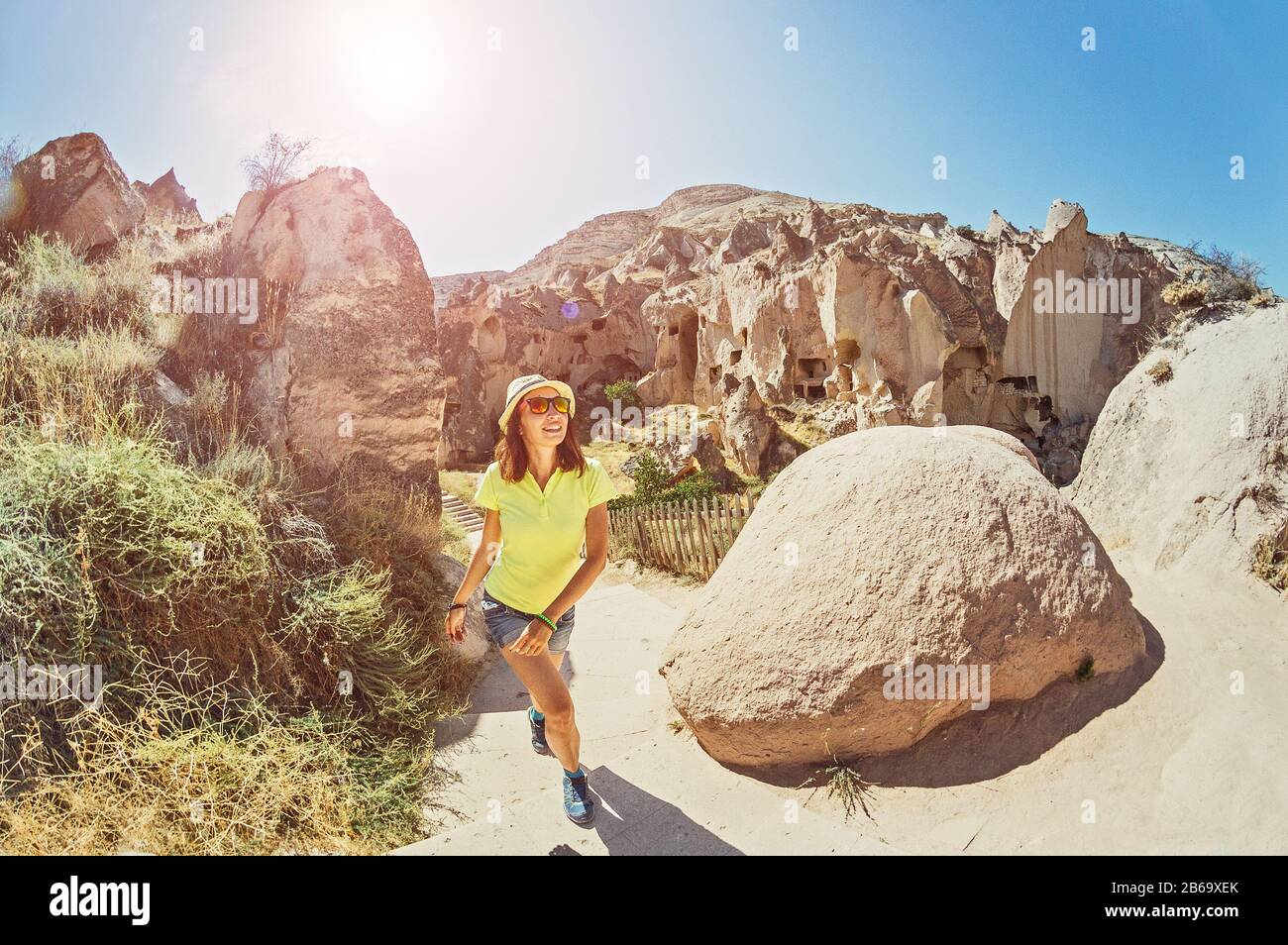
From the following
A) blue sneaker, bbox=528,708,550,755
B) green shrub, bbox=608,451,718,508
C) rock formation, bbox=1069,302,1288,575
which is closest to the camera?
blue sneaker, bbox=528,708,550,755

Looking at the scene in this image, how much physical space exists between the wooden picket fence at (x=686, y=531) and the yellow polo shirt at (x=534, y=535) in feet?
15.7

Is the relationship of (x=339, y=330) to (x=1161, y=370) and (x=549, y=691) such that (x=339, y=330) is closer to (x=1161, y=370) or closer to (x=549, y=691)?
(x=549, y=691)

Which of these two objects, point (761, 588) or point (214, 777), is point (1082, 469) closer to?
point (761, 588)

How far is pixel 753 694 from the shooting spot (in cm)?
317

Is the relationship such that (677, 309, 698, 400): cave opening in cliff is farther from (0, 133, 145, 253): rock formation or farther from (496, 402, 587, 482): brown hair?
(496, 402, 587, 482): brown hair

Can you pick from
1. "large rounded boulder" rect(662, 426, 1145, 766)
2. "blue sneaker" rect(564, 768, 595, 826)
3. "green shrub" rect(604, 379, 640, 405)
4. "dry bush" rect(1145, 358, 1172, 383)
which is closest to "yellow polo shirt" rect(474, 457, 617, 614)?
"blue sneaker" rect(564, 768, 595, 826)

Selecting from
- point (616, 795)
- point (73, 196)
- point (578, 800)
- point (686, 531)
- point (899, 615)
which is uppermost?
point (73, 196)

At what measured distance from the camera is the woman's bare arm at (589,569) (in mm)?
2402

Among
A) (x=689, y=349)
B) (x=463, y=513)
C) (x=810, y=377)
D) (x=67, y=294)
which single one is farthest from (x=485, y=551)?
(x=689, y=349)

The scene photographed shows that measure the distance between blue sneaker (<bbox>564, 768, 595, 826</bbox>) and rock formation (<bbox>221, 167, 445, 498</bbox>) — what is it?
3599 mm

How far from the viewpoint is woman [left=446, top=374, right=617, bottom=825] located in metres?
2.48

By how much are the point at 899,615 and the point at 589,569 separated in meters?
1.58

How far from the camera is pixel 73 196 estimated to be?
6.64m

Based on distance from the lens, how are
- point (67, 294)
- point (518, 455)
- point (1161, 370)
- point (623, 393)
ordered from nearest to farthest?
1. point (518, 455)
2. point (67, 294)
3. point (1161, 370)
4. point (623, 393)
